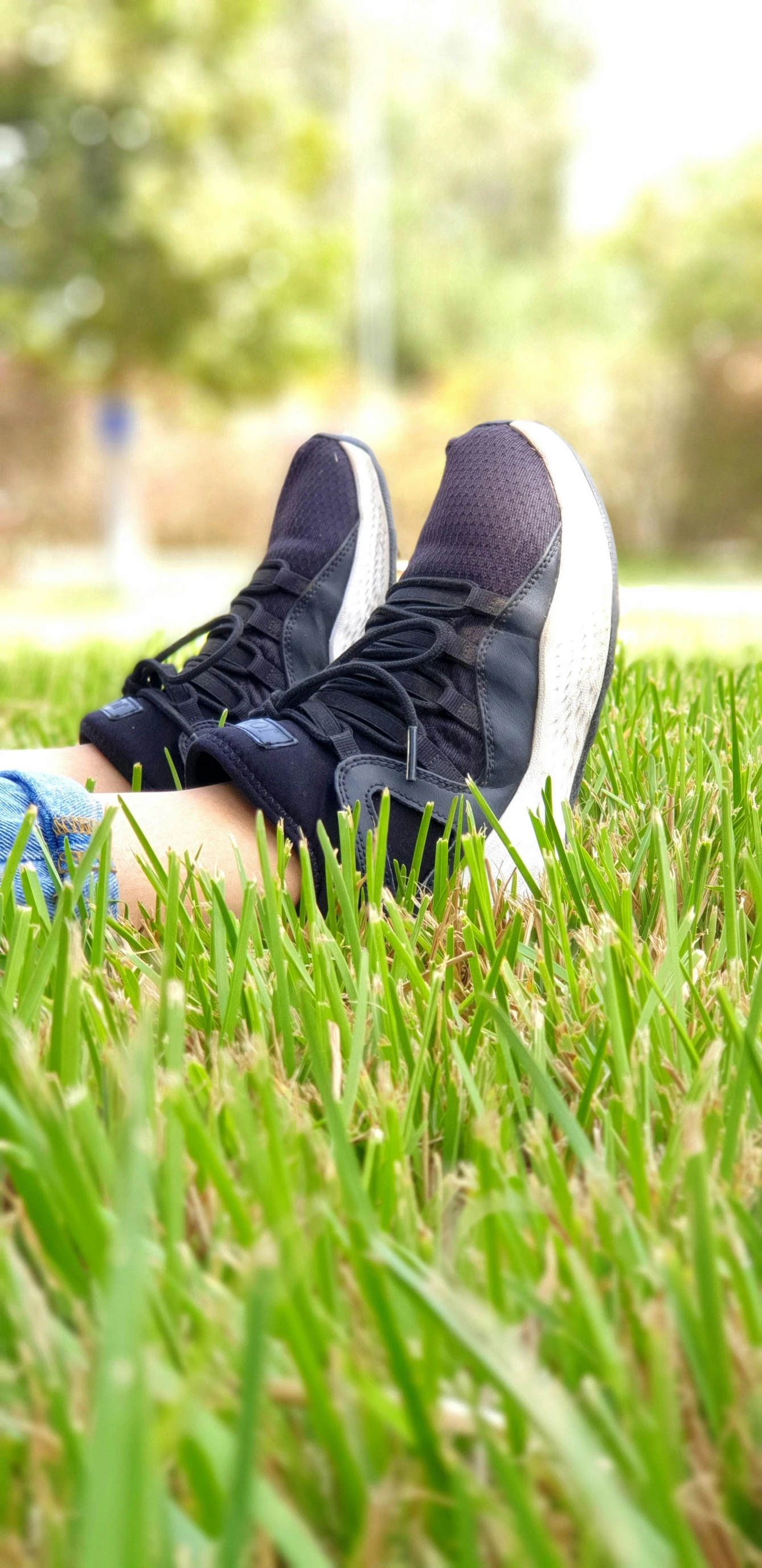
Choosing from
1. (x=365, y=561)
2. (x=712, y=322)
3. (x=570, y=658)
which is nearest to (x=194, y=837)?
(x=570, y=658)

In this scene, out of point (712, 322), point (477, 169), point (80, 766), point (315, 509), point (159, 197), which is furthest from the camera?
point (477, 169)

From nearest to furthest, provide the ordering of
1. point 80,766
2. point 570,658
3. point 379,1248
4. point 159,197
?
point 379,1248 < point 570,658 < point 80,766 < point 159,197

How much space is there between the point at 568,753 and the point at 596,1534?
97 cm

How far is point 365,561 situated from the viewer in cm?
162

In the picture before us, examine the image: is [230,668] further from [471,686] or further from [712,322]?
[712,322]

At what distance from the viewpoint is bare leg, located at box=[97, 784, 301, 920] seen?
1.08 metres

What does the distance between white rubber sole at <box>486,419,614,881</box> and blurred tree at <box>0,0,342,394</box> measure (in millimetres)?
12676

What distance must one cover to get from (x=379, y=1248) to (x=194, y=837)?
2.31 ft

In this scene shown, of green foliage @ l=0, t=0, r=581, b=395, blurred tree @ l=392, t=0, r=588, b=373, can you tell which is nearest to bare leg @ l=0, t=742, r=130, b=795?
green foliage @ l=0, t=0, r=581, b=395

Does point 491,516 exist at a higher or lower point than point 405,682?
higher

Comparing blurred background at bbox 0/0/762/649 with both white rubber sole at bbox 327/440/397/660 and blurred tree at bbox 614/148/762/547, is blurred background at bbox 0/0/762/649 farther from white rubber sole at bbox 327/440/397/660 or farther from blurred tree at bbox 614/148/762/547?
white rubber sole at bbox 327/440/397/660

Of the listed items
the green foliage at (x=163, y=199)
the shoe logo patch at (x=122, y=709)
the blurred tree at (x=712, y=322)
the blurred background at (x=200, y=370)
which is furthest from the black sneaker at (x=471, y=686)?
the blurred tree at (x=712, y=322)

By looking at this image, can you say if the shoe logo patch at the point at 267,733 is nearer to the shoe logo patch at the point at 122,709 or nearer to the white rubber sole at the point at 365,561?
the shoe logo patch at the point at 122,709

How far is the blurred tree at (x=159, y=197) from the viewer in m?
12.7
